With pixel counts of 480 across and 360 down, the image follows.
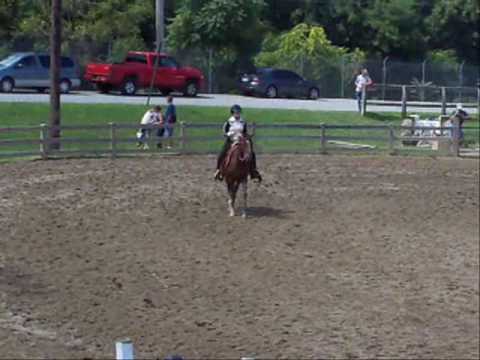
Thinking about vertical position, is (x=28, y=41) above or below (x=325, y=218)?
above

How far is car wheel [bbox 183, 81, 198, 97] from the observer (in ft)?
147

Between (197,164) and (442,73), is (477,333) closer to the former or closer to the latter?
(197,164)

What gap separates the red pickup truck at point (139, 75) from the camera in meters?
42.9

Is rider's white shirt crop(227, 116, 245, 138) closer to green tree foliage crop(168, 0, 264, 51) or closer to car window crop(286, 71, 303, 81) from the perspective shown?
car window crop(286, 71, 303, 81)

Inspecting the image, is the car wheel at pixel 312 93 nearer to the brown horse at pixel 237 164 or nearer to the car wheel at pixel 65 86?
the car wheel at pixel 65 86

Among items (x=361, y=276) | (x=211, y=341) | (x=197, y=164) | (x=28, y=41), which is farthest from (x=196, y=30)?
(x=211, y=341)

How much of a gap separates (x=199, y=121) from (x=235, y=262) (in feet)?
56.4

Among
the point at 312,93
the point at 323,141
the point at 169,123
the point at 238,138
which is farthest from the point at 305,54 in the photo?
the point at 238,138

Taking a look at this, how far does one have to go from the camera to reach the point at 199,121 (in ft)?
121

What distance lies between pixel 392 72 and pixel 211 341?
4152 centimetres

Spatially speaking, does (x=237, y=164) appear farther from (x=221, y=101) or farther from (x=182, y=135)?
(x=221, y=101)

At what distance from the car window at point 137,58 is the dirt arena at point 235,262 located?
1593cm

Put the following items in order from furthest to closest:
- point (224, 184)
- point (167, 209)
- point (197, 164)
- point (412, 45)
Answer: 1. point (412, 45)
2. point (197, 164)
3. point (224, 184)
4. point (167, 209)

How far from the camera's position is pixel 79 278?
715 inches
